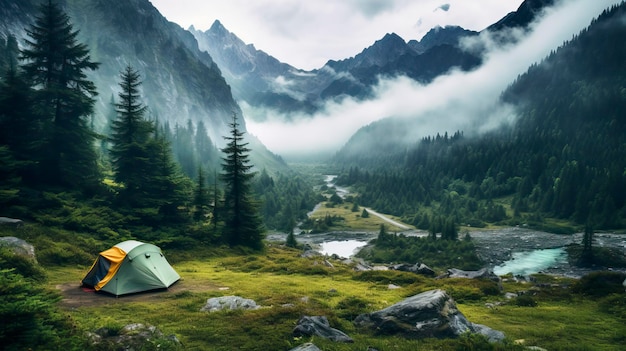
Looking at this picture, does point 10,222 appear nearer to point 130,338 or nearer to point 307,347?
point 130,338

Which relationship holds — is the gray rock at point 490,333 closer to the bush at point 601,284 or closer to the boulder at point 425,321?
the boulder at point 425,321

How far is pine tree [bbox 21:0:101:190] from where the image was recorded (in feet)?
135

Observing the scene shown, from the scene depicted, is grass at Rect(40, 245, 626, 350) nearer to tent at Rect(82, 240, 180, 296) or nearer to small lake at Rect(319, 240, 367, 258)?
tent at Rect(82, 240, 180, 296)

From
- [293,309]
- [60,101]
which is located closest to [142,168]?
[60,101]

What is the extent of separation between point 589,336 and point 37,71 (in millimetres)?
58211

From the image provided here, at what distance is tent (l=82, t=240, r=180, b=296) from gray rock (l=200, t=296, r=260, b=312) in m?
5.93

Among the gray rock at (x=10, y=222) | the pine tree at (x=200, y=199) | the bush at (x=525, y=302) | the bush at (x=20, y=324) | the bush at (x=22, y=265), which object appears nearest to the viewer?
the bush at (x=20, y=324)

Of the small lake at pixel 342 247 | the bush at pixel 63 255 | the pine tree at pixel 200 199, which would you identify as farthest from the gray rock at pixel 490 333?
the small lake at pixel 342 247

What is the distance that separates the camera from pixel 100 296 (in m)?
22.4

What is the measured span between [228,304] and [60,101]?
3768 centimetres

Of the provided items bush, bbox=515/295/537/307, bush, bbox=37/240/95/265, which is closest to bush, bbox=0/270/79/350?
bush, bbox=37/240/95/265

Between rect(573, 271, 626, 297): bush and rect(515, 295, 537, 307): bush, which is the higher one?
rect(573, 271, 626, 297): bush

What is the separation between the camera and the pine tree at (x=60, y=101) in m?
41.1

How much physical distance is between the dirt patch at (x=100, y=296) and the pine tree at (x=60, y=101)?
23769 mm
